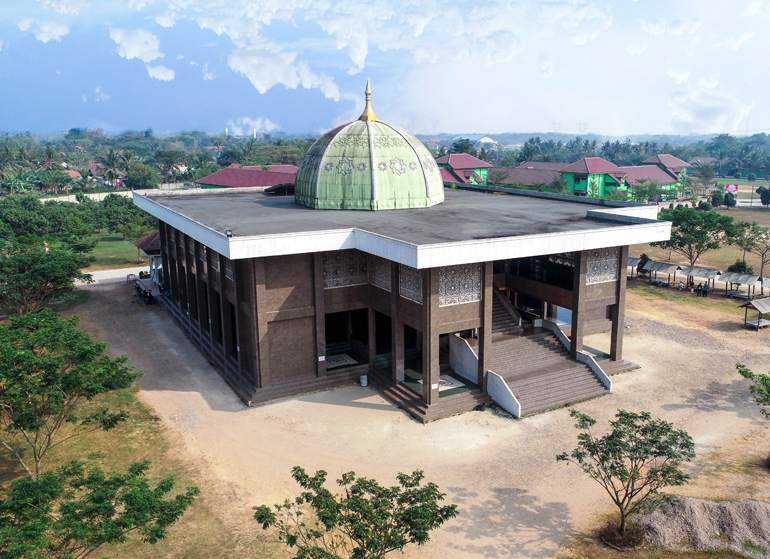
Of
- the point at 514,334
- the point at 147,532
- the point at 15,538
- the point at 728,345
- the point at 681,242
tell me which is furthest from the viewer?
the point at 681,242

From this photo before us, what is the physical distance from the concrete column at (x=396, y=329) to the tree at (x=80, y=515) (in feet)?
44.4

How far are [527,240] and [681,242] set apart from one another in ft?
99.6

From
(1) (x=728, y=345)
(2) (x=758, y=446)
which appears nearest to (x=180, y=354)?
(2) (x=758, y=446)

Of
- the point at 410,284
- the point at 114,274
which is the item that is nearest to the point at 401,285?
the point at 410,284

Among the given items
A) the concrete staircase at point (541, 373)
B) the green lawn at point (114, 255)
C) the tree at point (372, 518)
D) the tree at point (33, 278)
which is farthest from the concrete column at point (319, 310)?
the green lawn at point (114, 255)

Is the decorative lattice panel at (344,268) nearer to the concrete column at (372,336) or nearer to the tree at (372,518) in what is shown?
the concrete column at (372,336)

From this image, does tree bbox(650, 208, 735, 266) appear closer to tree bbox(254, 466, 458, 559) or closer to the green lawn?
tree bbox(254, 466, 458, 559)

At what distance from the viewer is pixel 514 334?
31.1 m

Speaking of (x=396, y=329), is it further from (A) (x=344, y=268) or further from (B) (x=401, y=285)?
(A) (x=344, y=268)

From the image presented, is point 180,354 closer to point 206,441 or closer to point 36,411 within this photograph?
point 206,441

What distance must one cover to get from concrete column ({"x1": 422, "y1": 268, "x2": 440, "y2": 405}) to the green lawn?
36.1m

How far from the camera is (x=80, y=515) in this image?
43.2 feet

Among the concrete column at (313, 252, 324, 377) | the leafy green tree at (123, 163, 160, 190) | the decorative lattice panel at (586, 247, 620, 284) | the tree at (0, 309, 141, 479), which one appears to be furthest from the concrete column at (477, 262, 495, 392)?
the leafy green tree at (123, 163, 160, 190)

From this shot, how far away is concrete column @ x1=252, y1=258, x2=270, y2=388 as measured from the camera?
85.3 ft
